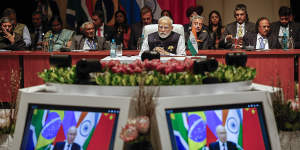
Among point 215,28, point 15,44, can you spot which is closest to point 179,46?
point 215,28


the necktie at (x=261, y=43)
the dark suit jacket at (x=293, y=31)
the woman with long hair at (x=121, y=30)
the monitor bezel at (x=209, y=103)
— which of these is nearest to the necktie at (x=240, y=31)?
the necktie at (x=261, y=43)

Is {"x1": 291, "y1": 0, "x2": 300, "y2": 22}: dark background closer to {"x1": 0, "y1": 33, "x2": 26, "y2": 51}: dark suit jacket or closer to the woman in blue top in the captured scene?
the woman in blue top

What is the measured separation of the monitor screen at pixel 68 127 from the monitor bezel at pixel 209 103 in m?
0.20

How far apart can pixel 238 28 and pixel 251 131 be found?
4238mm

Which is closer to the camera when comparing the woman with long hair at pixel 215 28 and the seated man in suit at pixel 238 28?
the seated man in suit at pixel 238 28

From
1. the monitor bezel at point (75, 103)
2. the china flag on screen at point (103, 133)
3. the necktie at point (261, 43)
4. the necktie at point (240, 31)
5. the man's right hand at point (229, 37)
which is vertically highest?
the necktie at point (240, 31)

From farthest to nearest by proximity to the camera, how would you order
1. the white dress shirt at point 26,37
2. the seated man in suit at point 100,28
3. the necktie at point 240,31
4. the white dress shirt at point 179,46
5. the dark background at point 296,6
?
the dark background at point 296,6 < the white dress shirt at point 26,37 < the seated man in suit at point 100,28 < the necktie at point 240,31 < the white dress shirt at point 179,46

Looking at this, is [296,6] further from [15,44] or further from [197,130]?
[197,130]

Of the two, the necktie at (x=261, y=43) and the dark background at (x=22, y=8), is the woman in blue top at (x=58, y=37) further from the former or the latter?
the necktie at (x=261, y=43)

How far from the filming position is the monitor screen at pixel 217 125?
71.4 inches

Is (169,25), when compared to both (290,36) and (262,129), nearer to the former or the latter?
(290,36)

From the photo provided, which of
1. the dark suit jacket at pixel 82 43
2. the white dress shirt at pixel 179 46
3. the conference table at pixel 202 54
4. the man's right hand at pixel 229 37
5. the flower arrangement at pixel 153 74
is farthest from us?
the dark suit jacket at pixel 82 43

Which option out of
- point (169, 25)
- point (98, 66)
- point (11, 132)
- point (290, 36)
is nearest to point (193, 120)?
point (98, 66)

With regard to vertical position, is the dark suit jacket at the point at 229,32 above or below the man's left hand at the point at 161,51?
above
